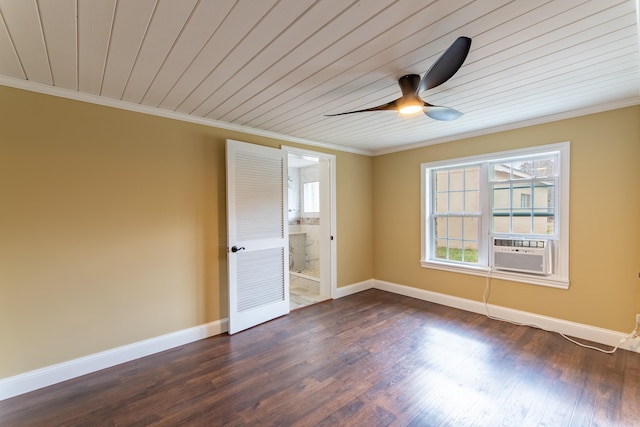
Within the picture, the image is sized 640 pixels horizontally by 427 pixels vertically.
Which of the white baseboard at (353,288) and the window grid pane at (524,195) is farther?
the white baseboard at (353,288)

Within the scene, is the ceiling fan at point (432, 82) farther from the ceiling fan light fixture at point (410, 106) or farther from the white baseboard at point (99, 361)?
the white baseboard at point (99, 361)

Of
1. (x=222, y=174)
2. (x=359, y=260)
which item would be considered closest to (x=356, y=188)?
(x=359, y=260)

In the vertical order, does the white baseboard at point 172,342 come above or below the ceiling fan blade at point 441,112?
below

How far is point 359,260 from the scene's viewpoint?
477 centimetres

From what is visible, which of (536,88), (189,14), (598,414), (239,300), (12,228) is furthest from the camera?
(239,300)

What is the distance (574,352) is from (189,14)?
4.01 metres

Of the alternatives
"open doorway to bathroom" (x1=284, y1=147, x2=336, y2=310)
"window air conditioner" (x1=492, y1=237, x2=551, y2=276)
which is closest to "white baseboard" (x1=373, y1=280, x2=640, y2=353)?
"window air conditioner" (x1=492, y1=237, x2=551, y2=276)

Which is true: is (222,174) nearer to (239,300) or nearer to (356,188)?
(239,300)

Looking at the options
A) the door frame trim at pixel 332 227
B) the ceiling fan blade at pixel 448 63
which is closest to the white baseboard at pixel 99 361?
the door frame trim at pixel 332 227

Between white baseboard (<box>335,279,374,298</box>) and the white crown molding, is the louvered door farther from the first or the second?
white baseboard (<box>335,279,374,298</box>)

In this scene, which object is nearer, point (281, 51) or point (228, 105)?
point (281, 51)

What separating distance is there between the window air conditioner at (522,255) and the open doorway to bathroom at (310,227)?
219 centimetres

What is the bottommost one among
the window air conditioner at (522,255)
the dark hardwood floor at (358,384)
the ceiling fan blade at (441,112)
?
the dark hardwood floor at (358,384)

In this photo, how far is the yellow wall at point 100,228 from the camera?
7.12ft
